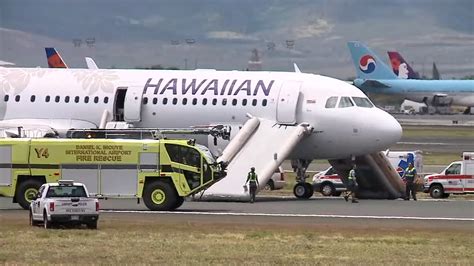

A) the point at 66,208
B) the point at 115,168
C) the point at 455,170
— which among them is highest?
the point at 115,168

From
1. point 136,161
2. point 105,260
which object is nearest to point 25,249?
point 105,260

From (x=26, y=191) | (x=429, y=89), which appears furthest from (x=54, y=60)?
(x=429, y=89)

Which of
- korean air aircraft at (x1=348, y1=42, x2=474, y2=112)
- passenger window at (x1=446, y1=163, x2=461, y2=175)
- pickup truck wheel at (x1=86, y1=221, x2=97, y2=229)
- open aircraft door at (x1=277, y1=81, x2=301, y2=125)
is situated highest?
korean air aircraft at (x1=348, y1=42, x2=474, y2=112)

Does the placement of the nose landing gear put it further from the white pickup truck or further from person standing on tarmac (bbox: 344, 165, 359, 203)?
the white pickup truck

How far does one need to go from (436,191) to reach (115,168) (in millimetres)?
21594

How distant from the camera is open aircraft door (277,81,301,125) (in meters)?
55.2

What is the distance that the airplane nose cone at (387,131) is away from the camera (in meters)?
55.0

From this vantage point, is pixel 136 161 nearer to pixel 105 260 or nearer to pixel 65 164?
pixel 65 164

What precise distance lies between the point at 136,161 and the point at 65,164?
2.58 metres

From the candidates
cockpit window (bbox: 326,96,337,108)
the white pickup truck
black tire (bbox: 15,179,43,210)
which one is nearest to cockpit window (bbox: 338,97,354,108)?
cockpit window (bbox: 326,96,337,108)

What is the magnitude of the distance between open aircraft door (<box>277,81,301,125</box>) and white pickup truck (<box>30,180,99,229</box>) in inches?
708

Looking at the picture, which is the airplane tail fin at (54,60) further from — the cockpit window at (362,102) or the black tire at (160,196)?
the black tire at (160,196)

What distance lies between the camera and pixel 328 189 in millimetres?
62500

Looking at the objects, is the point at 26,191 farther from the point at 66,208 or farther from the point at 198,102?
the point at 198,102
